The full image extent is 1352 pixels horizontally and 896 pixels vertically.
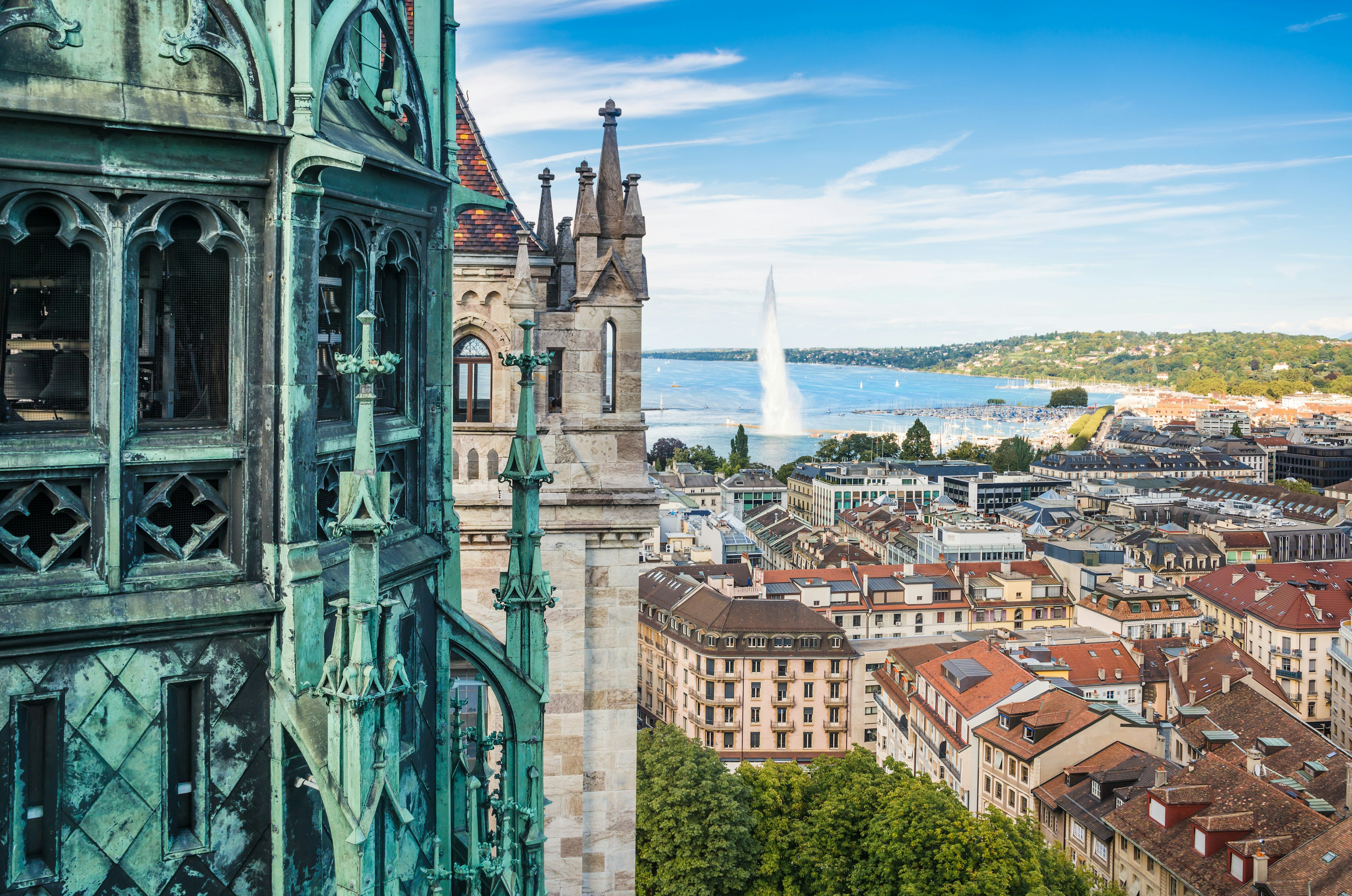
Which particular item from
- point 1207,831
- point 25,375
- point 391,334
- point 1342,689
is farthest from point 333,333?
point 1342,689

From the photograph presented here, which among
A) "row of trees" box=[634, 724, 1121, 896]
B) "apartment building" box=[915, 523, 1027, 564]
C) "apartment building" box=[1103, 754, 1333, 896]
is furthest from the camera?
"apartment building" box=[915, 523, 1027, 564]

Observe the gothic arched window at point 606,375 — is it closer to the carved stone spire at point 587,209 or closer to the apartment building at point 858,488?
the carved stone spire at point 587,209

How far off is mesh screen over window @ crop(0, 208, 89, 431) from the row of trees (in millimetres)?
38696

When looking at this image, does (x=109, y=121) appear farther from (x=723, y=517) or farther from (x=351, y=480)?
(x=723, y=517)

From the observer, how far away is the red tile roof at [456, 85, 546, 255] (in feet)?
56.7

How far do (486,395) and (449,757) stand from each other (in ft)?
37.8

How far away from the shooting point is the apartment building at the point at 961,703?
65.4 m

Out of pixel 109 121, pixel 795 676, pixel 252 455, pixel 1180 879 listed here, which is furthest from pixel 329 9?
pixel 795 676

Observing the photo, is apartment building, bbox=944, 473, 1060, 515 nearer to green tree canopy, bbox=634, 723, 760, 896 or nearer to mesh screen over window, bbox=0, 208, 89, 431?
green tree canopy, bbox=634, 723, 760, 896

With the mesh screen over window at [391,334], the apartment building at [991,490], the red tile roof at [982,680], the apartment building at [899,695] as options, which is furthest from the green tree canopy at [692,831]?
the apartment building at [991,490]

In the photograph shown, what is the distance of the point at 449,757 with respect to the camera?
24.3 ft

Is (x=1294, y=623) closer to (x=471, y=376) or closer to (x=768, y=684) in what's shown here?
(x=768, y=684)

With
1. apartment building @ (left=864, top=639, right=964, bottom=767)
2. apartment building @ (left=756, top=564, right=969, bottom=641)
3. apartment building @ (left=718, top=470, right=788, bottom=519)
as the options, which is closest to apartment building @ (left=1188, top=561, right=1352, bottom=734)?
apartment building @ (left=756, top=564, right=969, bottom=641)

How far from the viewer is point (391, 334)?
274 inches
